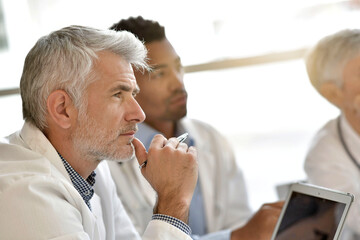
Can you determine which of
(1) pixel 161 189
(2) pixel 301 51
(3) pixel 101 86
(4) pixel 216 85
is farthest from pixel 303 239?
(4) pixel 216 85

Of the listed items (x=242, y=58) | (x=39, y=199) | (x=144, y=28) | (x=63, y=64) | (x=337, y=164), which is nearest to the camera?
(x=39, y=199)

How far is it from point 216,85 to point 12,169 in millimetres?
1207

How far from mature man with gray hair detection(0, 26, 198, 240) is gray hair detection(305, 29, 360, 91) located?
51 cm

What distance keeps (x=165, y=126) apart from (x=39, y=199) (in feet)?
1.99

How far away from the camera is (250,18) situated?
194cm

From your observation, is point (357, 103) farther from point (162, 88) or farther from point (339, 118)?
point (162, 88)

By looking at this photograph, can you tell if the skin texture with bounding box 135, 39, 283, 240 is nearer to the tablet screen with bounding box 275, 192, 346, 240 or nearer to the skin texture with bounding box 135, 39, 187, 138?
the skin texture with bounding box 135, 39, 187, 138

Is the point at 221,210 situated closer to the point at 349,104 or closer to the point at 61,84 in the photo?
the point at 349,104

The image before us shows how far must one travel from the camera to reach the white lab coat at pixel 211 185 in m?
1.27

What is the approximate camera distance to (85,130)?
880mm

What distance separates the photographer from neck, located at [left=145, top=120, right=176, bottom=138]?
1.28 metres

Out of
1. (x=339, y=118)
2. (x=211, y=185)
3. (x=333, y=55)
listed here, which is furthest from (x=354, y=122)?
(x=211, y=185)

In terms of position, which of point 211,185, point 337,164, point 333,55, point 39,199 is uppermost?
point 333,55

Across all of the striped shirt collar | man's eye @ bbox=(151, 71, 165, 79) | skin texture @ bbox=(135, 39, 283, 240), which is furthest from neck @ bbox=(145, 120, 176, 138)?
the striped shirt collar
